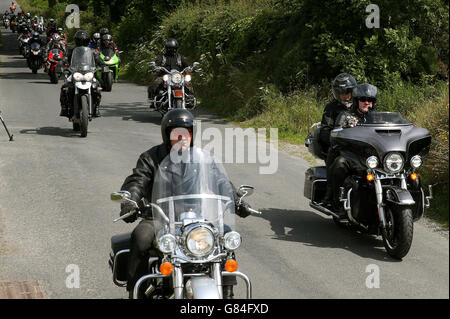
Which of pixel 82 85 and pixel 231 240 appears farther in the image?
pixel 82 85

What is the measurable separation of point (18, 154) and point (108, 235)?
206 inches


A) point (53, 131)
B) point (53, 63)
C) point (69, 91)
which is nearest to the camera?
point (69, 91)

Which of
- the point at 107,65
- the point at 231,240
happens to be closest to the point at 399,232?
the point at 231,240

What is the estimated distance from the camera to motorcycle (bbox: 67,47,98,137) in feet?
49.5

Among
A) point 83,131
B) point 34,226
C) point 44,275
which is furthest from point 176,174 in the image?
point 83,131

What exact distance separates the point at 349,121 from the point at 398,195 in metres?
1.26

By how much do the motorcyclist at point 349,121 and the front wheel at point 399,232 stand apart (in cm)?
80

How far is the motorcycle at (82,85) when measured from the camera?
15086mm

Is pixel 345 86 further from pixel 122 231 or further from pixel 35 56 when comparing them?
pixel 35 56

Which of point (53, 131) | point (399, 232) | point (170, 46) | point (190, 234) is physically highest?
point (170, 46)

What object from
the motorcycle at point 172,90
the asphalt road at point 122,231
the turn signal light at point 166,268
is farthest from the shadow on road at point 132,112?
the turn signal light at point 166,268

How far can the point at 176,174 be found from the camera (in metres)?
5.35

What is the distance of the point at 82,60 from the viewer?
15633 mm
